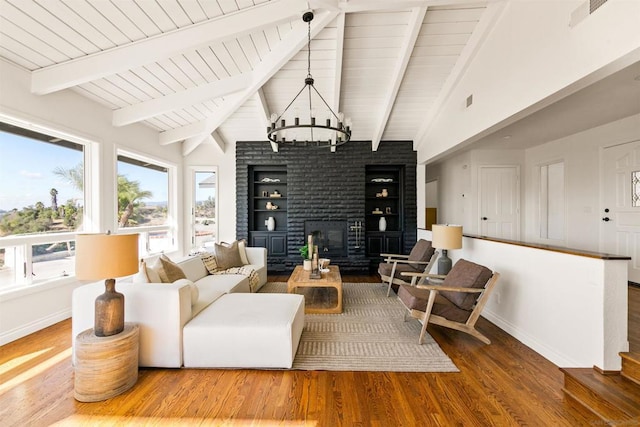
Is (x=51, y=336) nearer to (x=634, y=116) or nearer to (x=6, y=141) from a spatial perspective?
(x=6, y=141)

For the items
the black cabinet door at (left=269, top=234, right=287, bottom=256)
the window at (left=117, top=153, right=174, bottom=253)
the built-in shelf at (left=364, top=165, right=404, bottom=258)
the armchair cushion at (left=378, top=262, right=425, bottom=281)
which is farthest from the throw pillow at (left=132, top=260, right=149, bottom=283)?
the built-in shelf at (left=364, top=165, right=404, bottom=258)

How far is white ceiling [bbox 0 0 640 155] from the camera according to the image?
2.56m

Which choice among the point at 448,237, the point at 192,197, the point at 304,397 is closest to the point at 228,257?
the point at 192,197

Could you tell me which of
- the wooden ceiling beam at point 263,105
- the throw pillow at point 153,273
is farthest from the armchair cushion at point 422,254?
the throw pillow at point 153,273

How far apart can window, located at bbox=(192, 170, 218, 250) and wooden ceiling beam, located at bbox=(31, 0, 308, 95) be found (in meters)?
3.37

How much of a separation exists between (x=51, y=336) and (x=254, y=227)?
12.8ft

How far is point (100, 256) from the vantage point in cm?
187

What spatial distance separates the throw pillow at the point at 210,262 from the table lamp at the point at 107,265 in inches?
76.8

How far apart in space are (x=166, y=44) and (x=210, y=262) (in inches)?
107

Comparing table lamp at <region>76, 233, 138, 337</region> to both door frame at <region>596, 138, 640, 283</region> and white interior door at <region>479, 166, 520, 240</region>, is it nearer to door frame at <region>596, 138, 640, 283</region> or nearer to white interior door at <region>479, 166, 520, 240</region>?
white interior door at <region>479, 166, 520, 240</region>

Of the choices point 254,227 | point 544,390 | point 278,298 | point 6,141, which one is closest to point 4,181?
point 6,141

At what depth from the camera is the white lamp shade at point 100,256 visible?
6.09ft

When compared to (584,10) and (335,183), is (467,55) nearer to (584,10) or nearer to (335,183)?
(584,10)

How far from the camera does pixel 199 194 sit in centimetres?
625
